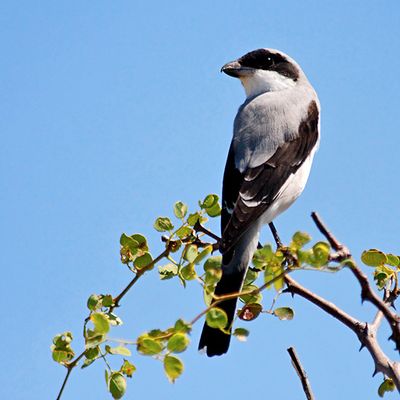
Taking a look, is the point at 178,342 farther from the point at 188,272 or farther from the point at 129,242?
the point at 129,242

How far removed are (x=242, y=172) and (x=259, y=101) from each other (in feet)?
2.60

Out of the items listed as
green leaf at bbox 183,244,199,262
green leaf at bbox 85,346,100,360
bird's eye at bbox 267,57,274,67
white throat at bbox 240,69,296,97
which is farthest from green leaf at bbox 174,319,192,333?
bird's eye at bbox 267,57,274,67

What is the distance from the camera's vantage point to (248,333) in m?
2.28

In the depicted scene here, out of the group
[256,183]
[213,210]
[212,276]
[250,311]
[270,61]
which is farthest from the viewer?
[270,61]

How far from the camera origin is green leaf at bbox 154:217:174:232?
112 inches

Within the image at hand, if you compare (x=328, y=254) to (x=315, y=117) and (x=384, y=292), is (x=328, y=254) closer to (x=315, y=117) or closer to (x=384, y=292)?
(x=384, y=292)

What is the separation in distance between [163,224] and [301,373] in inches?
33.7

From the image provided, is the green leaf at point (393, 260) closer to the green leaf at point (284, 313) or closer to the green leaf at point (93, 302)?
the green leaf at point (284, 313)

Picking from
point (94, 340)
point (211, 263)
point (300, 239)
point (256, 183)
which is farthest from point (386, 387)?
point (256, 183)

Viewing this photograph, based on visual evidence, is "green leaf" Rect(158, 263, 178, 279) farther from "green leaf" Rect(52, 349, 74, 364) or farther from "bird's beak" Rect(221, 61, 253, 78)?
"bird's beak" Rect(221, 61, 253, 78)

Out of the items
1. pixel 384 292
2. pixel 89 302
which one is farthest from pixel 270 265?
pixel 384 292

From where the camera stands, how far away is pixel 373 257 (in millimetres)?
2615

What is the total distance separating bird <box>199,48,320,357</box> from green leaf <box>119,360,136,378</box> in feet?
3.75

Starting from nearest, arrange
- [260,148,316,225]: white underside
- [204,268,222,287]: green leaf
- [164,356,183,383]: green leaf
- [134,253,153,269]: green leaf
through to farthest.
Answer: [164,356,183,383]: green leaf
[204,268,222,287]: green leaf
[134,253,153,269]: green leaf
[260,148,316,225]: white underside
